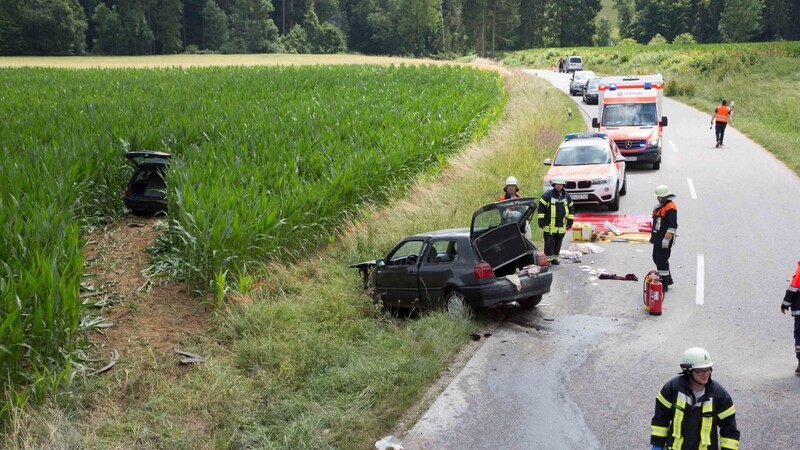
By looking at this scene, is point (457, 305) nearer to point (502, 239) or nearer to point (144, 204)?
point (502, 239)

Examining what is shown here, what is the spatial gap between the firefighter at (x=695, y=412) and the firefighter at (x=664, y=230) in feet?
23.0

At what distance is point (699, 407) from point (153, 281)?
28.7ft

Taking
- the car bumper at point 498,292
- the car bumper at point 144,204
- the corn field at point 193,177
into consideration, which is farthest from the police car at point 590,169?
the car bumper at point 144,204

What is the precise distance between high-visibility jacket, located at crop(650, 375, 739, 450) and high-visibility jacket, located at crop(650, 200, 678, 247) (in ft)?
23.2

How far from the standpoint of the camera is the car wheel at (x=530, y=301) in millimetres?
12827

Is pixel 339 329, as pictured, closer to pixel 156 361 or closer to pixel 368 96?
pixel 156 361

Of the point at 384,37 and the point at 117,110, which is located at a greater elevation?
the point at 384,37

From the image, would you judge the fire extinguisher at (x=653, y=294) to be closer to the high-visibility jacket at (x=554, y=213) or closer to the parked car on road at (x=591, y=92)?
the high-visibility jacket at (x=554, y=213)

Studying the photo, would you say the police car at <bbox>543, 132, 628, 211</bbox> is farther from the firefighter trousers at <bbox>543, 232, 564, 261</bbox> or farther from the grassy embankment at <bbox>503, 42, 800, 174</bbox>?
the grassy embankment at <bbox>503, 42, 800, 174</bbox>

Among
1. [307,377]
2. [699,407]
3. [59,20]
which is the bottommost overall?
[307,377]

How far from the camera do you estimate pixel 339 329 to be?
1166cm

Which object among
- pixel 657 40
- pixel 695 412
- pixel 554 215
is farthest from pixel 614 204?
pixel 657 40

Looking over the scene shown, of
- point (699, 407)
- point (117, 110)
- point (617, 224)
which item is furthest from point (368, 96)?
point (699, 407)

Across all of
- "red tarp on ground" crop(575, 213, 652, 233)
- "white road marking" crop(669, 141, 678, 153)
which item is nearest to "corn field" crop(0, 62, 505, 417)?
"red tarp on ground" crop(575, 213, 652, 233)
